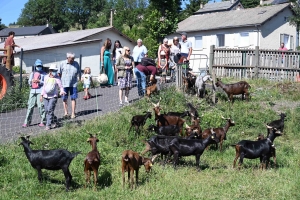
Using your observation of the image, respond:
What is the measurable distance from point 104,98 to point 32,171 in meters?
7.01

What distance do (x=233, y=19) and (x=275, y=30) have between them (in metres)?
3.32

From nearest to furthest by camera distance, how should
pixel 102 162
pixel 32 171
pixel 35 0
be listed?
pixel 32 171, pixel 102 162, pixel 35 0

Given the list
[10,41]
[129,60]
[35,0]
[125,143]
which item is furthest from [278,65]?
[35,0]

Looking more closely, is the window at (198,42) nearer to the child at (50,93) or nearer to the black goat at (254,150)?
the child at (50,93)

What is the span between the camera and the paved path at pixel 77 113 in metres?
11.2

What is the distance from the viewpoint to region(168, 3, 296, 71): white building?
105 feet

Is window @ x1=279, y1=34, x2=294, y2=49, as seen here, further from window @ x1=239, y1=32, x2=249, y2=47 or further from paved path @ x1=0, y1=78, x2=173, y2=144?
paved path @ x1=0, y1=78, x2=173, y2=144

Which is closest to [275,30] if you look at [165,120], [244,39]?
[244,39]

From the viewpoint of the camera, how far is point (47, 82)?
1125 cm

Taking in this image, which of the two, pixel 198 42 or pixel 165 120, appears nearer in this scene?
pixel 165 120

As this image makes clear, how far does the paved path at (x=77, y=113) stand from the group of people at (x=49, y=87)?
314mm

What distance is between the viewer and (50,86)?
36.7ft

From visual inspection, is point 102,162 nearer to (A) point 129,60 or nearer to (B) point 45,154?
(B) point 45,154

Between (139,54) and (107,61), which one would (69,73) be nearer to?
(139,54)
